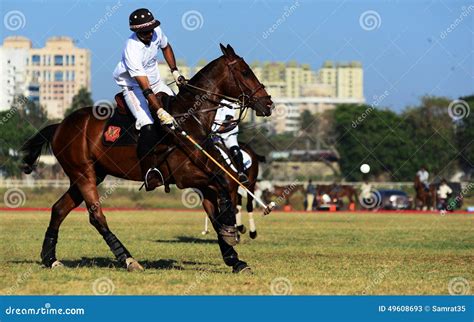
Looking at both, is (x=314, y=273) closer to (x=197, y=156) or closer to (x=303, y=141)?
(x=197, y=156)

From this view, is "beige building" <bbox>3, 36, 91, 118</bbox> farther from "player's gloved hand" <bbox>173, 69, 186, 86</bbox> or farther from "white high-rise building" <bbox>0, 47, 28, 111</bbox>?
"player's gloved hand" <bbox>173, 69, 186, 86</bbox>

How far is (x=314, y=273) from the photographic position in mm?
14930

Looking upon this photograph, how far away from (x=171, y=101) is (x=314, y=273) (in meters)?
3.09

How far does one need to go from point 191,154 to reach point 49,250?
9.40 ft

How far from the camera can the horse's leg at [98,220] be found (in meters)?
15.0

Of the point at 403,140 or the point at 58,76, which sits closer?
the point at 403,140

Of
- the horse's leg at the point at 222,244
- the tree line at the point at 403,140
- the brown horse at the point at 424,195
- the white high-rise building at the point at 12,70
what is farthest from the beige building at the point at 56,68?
the horse's leg at the point at 222,244

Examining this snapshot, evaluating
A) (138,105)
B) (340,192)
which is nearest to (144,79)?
(138,105)

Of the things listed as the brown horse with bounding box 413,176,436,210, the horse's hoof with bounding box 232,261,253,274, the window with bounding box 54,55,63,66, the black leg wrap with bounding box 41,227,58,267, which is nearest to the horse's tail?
the black leg wrap with bounding box 41,227,58,267

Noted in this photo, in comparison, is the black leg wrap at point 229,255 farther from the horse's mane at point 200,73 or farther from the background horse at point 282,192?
the background horse at point 282,192

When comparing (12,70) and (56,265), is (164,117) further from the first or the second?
(12,70)

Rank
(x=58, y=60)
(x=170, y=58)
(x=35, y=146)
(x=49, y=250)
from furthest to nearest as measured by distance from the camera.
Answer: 1. (x=58, y=60)
2. (x=35, y=146)
3. (x=49, y=250)
4. (x=170, y=58)

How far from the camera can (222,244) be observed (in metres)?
14.9

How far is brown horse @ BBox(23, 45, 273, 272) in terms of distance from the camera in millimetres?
14719
